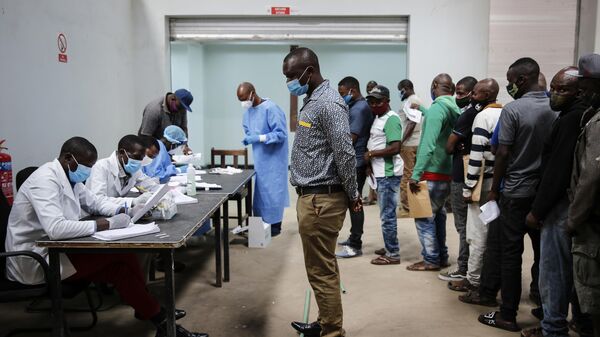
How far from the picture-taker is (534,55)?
6.23m

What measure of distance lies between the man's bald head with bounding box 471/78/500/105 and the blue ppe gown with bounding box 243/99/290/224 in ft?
6.92

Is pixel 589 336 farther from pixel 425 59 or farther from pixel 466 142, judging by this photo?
pixel 425 59

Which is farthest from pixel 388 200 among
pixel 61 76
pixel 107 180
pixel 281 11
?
pixel 281 11

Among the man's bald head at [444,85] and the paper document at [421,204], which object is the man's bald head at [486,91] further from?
the paper document at [421,204]

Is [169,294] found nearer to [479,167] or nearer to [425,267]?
[479,167]

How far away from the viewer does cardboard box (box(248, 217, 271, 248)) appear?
15.9ft

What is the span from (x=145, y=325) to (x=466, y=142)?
2.45 m

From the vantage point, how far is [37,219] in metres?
2.53

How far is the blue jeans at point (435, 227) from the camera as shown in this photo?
12.9ft

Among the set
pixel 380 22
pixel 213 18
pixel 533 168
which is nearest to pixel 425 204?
pixel 533 168

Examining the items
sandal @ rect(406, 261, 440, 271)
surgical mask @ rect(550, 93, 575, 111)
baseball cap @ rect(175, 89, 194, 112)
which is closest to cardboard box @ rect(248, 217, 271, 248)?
baseball cap @ rect(175, 89, 194, 112)

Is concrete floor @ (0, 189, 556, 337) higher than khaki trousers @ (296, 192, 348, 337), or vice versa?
khaki trousers @ (296, 192, 348, 337)

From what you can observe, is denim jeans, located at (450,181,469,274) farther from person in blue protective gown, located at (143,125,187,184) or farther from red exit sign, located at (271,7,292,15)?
red exit sign, located at (271,7,292,15)

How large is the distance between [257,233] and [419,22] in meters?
3.68
